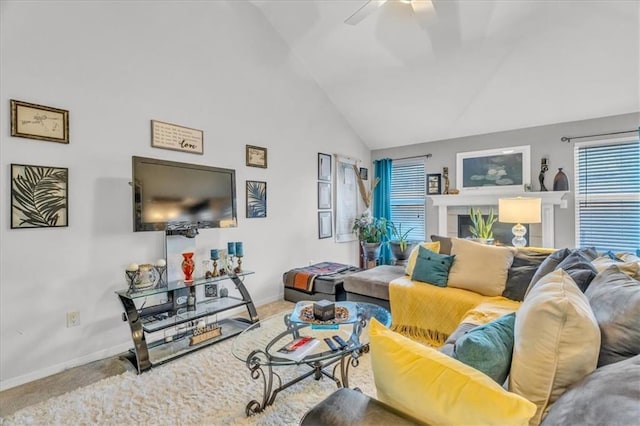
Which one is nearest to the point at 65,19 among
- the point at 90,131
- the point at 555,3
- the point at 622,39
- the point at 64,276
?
the point at 90,131

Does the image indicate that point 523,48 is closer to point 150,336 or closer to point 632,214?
point 632,214

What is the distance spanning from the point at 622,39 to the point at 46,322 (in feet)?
18.8

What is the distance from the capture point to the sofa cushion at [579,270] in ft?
5.61

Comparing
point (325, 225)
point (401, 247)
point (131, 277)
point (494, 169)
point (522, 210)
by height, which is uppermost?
point (494, 169)

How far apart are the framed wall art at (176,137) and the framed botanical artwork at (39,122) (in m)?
0.68

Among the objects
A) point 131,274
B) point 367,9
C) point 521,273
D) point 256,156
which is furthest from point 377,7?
point 131,274

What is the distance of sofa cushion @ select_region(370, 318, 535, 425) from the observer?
2.48 feet

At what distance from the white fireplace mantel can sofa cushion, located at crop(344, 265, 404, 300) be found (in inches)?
85.9

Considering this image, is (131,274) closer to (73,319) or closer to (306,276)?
(73,319)

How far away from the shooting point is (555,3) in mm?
3123

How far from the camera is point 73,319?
2533mm

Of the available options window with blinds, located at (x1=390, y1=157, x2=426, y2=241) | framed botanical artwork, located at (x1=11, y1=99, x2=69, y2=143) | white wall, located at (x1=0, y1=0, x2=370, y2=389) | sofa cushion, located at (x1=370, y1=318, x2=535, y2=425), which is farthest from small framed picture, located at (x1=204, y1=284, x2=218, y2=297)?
window with blinds, located at (x1=390, y1=157, x2=426, y2=241)

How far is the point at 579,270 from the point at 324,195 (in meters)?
3.63

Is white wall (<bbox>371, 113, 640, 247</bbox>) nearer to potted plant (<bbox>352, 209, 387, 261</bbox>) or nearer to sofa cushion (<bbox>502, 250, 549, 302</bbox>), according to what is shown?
potted plant (<bbox>352, 209, 387, 261</bbox>)
